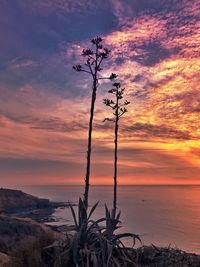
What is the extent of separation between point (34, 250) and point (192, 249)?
53.5m

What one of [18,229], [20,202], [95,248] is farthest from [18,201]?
[95,248]

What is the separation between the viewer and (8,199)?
430ft

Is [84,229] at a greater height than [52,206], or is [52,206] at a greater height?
[52,206]

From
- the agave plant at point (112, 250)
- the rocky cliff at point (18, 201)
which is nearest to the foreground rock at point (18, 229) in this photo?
the agave plant at point (112, 250)

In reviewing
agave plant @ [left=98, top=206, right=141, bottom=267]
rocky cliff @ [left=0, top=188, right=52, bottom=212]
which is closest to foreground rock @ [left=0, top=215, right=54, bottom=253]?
agave plant @ [left=98, top=206, right=141, bottom=267]

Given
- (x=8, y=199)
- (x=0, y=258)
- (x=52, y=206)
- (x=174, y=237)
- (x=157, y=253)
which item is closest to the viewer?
(x=157, y=253)

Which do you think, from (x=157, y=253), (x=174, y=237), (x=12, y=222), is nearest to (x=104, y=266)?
(x=157, y=253)

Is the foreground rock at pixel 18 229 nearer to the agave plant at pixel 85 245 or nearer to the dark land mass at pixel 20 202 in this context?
the agave plant at pixel 85 245

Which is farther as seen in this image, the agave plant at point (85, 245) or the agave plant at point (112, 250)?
the agave plant at point (112, 250)

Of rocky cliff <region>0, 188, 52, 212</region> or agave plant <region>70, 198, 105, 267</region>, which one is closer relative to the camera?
agave plant <region>70, 198, 105, 267</region>

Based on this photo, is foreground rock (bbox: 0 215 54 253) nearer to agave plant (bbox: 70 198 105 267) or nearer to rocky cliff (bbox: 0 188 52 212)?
agave plant (bbox: 70 198 105 267)

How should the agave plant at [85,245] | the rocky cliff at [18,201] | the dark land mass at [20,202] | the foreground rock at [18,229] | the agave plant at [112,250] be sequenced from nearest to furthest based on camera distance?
the agave plant at [85,245]
the agave plant at [112,250]
the foreground rock at [18,229]
the dark land mass at [20,202]
the rocky cliff at [18,201]

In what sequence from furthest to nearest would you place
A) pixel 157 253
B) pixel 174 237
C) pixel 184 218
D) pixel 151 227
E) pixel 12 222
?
1. pixel 184 218
2. pixel 151 227
3. pixel 174 237
4. pixel 12 222
5. pixel 157 253

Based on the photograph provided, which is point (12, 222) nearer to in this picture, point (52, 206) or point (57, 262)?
point (57, 262)
